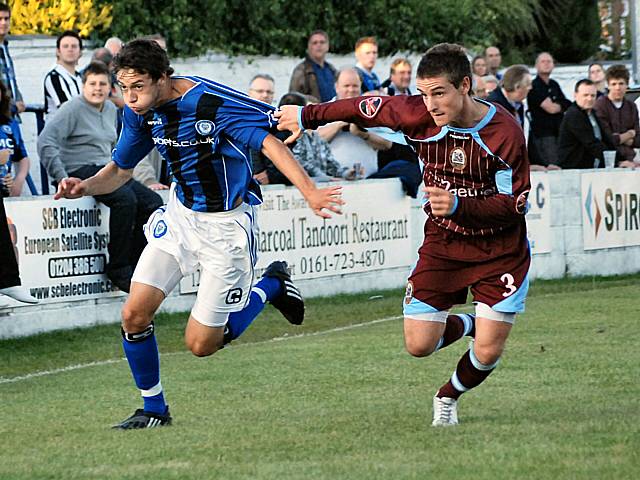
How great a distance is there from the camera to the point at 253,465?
6602mm

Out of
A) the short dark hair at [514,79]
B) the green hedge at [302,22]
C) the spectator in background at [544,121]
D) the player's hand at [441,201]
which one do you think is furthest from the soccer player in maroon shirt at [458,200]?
the green hedge at [302,22]

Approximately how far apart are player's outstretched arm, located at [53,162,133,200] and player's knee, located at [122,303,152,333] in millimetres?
767

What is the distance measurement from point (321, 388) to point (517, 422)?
1.95 meters

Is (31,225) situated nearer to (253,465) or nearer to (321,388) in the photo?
(321,388)

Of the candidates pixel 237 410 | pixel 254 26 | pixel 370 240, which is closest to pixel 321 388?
pixel 237 410

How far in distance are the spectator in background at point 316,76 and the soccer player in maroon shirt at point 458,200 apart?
914cm

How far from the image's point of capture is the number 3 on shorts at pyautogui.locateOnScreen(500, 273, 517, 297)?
25.0ft

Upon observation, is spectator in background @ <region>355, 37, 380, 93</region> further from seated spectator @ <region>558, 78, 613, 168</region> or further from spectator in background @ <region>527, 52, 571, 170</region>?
spectator in background @ <region>527, 52, 571, 170</region>

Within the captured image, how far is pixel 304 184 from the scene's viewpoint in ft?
23.5

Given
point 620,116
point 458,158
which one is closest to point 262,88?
point 620,116

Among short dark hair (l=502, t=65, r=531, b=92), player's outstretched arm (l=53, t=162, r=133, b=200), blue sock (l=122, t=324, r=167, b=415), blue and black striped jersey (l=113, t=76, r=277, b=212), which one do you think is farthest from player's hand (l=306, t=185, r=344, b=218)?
short dark hair (l=502, t=65, r=531, b=92)

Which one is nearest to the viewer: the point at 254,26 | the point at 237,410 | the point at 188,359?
the point at 237,410

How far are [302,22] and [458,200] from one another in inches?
647

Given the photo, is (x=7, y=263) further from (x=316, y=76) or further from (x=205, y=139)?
(x=316, y=76)
